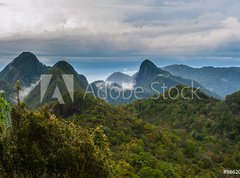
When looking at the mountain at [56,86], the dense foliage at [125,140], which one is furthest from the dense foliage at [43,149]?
the mountain at [56,86]

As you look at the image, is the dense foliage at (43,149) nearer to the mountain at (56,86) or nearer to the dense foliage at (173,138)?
the dense foliage at (173,138)

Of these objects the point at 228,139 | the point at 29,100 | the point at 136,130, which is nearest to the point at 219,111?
the point at 228,139

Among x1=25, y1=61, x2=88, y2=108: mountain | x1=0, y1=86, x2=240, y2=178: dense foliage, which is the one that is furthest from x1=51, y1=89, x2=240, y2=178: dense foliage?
x1=25, y1=61, x2=88, y2=108: mountain

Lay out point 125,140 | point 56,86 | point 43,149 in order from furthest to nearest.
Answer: point 56,86 → point 125,140 → point 43,149

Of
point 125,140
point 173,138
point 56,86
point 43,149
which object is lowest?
point 173,138

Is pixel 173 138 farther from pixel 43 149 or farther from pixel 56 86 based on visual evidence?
pixel 56 86

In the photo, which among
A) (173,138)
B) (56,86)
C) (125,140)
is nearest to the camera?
(125,140)

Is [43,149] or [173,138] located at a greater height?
[43,149]

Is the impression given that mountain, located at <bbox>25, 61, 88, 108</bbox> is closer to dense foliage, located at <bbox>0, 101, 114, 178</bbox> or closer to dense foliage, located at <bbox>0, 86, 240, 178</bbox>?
dense foliage, located at <bbox>0, 86, 240, 178</bbox>

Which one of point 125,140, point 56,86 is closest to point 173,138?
point 125,140

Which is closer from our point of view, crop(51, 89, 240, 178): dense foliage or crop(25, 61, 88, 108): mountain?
crop(51, 89, 240, 178): dense foliage

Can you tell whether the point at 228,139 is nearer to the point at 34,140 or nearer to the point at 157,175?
the point at 157,175
